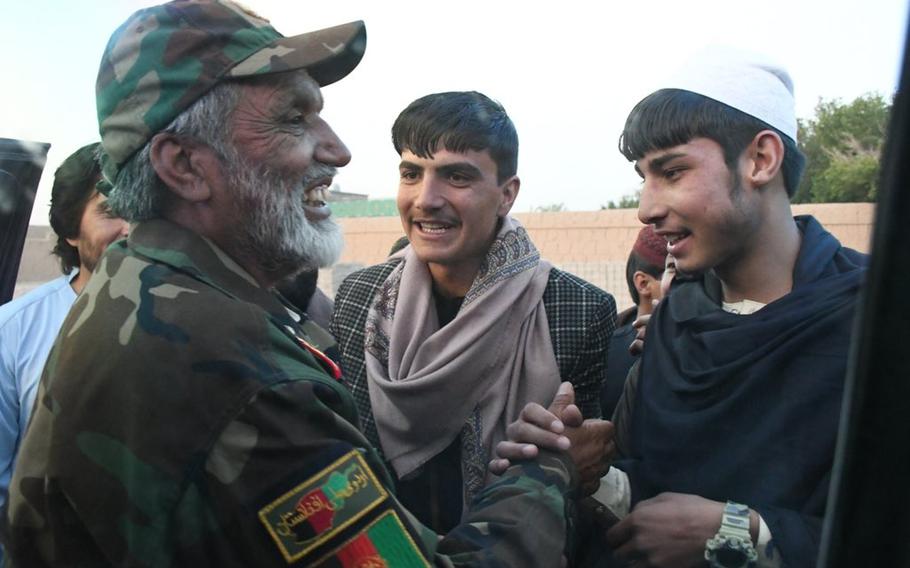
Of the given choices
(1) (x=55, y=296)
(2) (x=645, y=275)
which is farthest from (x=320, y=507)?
(2) (x=645, y=275)

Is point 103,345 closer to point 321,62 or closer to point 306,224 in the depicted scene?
point 306,224

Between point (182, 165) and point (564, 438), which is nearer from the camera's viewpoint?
point (182, 165)

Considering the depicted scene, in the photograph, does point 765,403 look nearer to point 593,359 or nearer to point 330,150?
point 593,359

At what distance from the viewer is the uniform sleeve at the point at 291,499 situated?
4.27 feet

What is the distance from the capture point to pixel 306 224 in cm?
181

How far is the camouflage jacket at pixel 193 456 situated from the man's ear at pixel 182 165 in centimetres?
30

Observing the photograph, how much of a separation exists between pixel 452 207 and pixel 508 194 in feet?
0.89

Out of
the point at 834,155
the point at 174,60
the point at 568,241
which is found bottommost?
the point at 568,241

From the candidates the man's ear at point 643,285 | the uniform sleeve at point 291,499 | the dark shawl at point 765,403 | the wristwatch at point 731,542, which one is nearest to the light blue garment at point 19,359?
the uniform sleeve at point 291,499

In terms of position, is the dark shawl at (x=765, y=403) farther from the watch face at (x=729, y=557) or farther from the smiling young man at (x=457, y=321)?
the smiling young man at (x=457, y=321)

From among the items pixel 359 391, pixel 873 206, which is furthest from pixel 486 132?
pixel 873 206

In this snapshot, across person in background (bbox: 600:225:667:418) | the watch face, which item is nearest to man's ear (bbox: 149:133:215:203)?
the watch face

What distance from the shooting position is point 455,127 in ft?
8.84

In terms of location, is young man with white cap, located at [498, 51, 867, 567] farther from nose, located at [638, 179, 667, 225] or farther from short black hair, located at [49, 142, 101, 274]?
short black hair, located at [49, 142, 101, 274]
